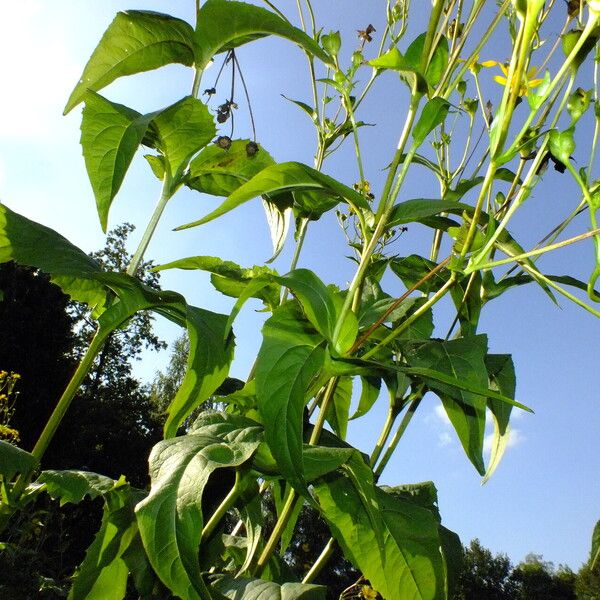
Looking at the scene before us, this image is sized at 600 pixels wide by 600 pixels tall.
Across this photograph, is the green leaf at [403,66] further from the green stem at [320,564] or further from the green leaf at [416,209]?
the green stem at [320,564]

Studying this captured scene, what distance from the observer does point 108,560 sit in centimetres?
80

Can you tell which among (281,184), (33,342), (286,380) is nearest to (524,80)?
(281,184)

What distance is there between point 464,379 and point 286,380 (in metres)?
0.23

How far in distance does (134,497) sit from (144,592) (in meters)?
0.12

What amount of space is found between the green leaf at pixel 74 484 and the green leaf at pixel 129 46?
0.54 m

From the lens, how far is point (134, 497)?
32.1 inches

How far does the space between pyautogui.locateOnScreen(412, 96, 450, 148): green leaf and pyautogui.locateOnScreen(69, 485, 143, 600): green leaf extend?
615 mm

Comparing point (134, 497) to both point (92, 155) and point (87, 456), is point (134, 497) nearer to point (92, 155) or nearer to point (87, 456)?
point (92, 155)

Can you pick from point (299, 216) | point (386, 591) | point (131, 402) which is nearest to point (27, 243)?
point (299, 216)

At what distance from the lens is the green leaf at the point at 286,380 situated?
1.97 ft

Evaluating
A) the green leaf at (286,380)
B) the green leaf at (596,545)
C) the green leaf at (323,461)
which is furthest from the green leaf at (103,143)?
the green leaf at (596,545)

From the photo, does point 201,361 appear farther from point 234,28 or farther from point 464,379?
point 234,28

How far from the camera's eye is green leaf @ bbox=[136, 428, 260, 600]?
0.59 meters

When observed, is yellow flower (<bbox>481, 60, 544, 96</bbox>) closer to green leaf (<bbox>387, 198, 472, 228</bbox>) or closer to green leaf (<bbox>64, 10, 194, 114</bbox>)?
green leaf (<bbox>387, 198, 472, 228</bbox>)
